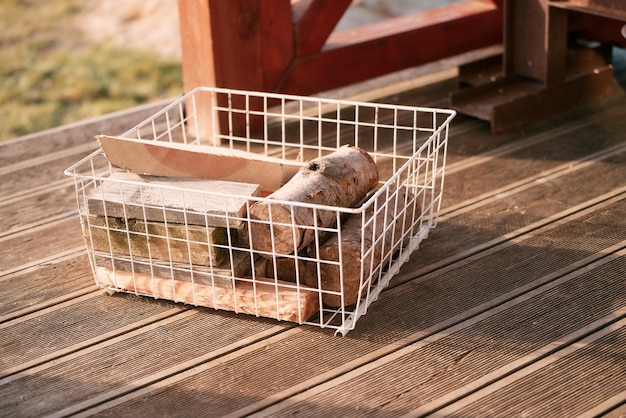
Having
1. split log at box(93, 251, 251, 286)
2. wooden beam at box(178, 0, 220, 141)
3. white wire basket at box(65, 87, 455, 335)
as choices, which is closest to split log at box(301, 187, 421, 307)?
white wire basket at box(65, 87, 455, 335)

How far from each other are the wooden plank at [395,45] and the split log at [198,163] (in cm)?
124

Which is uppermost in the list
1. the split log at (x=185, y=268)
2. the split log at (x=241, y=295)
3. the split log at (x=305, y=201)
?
the split log at (x=305, y=201)

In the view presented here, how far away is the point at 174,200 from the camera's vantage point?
2.33 metres

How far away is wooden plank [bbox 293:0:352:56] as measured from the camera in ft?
11.8

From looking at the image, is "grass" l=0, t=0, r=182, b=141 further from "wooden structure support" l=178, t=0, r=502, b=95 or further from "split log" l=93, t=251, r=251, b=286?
"split log" l=93, t=251, r=251, b=286

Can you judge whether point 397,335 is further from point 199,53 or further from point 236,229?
point 199,53

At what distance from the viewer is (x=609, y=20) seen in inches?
158

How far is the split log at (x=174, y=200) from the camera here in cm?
226

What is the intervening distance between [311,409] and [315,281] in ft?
1.39

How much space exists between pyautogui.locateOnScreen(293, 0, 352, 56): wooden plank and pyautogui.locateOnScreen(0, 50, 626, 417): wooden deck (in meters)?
0.93

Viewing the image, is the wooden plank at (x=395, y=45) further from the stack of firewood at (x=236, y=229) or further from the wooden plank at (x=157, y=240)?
the wooden plank at (x=157, y=240)

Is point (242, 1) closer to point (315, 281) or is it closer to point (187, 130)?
point (187, 130)

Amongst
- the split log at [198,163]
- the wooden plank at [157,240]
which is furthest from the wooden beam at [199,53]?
the wooden plank at [157,240]

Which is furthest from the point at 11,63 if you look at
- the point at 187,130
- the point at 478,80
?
the point at 478,80
